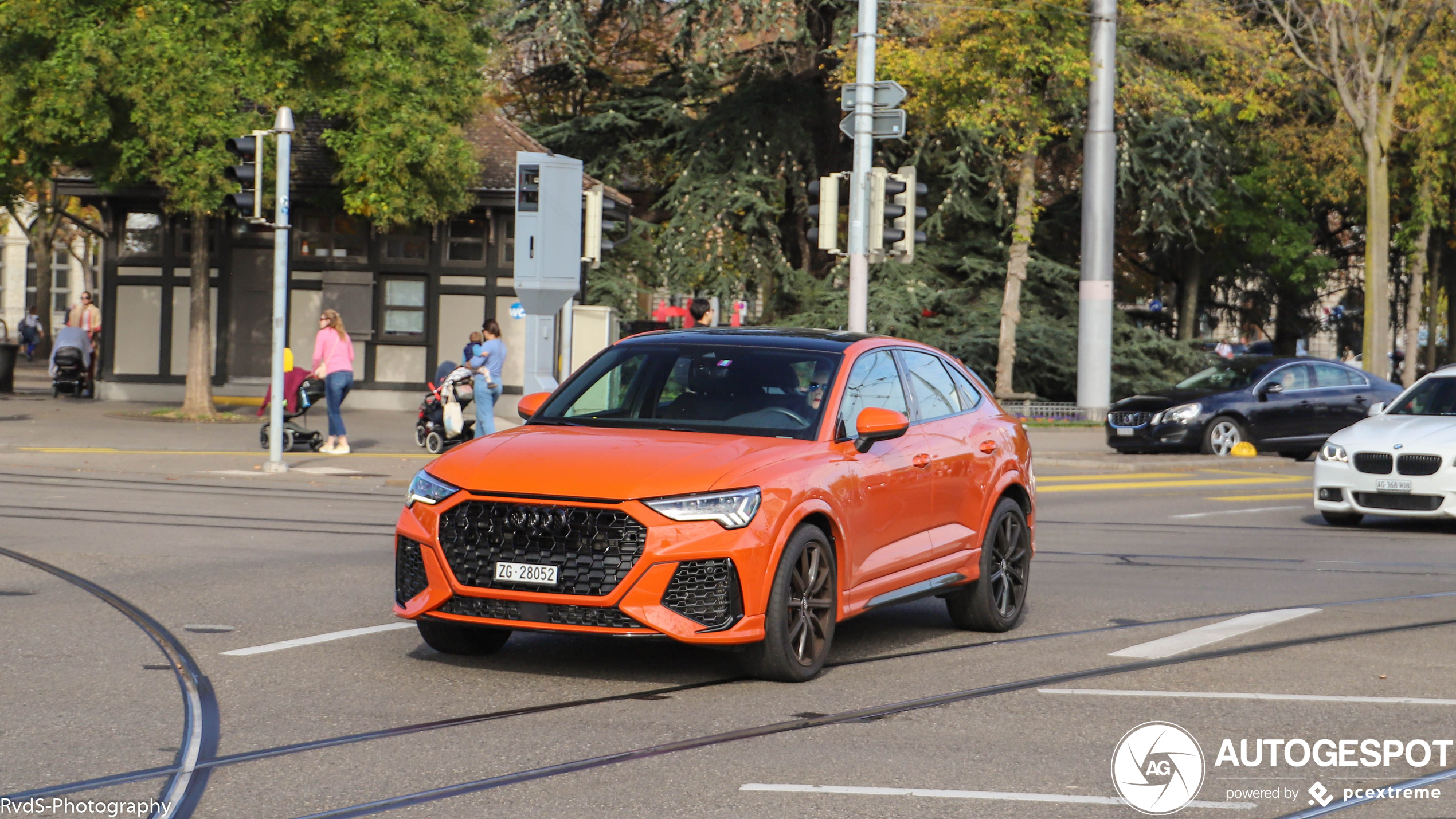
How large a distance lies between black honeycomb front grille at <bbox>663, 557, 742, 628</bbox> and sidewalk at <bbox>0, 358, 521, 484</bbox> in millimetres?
10965

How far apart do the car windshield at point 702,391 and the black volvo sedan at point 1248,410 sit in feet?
52.3

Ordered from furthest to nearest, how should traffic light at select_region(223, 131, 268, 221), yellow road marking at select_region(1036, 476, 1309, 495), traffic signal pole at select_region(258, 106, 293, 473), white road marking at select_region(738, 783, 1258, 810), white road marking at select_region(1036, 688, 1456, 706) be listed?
yellow road marking at select_region(1036, 476, 1309, 495), traffic signal pole at select_region(258, 106, 293, 473), traffic light at select_region(223, 131, 268, 221), white road marking at select_region(1036, 688, 1456, 706), white road marking at select_region(738, 783, 1258, 810)

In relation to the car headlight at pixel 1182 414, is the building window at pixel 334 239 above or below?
above

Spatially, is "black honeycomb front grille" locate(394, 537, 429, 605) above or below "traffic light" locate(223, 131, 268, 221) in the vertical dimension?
below

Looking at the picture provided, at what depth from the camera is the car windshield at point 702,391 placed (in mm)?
8016

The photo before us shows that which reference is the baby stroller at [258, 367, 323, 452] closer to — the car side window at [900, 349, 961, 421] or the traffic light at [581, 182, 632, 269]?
the traffic light at [581, 182, 632, 269]

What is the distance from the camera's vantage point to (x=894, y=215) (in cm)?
1953

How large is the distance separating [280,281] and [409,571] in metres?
11.2

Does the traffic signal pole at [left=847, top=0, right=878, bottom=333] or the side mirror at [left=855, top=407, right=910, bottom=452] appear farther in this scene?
the traffic signal pole at [left=847, top=0, right=878, bottom=333]

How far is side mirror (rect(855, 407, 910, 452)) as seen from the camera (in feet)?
25.7

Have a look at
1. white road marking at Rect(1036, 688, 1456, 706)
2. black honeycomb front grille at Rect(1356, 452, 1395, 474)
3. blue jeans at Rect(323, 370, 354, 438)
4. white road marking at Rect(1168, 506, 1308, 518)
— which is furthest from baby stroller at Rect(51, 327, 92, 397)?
white road marking at Rect(1036, 688, 1456, 706)

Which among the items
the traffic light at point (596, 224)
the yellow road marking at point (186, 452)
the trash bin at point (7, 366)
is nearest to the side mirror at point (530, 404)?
the traffic light at point (596, 224)

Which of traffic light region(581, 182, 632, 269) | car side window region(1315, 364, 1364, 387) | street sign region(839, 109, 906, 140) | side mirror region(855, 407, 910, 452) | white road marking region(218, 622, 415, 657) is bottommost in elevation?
white road marking region(218, 622, 415, 657)

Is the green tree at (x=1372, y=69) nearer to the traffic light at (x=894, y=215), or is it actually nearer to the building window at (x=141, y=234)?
the traffic light at (x=894, y=215)
